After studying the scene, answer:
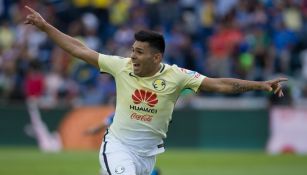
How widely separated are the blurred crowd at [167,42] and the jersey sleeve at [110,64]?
44.8 feet

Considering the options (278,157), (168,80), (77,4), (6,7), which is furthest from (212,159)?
(168,80)

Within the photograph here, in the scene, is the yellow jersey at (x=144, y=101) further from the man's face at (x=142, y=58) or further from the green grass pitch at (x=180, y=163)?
the green grass pitch at (x=180, y=163)

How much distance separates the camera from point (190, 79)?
9.66 m

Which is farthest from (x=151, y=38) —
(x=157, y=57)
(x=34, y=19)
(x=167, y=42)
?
(x=167, y=42)

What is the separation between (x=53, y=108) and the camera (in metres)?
24.0

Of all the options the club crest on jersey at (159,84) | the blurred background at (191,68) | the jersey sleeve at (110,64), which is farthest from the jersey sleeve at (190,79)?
the blurred background at (191,68)

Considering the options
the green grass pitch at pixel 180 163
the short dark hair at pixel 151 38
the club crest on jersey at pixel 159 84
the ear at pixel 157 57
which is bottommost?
the green grass pitch at pixel 180 163

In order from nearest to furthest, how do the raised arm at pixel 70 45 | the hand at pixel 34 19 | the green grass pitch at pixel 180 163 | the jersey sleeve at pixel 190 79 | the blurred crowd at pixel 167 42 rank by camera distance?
the hand at pixel 34 19
the raised arm at pixel 70 45
the jersey sleeve at pixel 190 79
the green grass pitch at pixel 180 163
the blurred crowd at pixel 167 42

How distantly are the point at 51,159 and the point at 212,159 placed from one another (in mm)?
4018

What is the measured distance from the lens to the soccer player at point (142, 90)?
952cm

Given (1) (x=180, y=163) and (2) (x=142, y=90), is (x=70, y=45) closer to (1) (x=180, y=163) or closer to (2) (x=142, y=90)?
(2) (x=142, y=90)

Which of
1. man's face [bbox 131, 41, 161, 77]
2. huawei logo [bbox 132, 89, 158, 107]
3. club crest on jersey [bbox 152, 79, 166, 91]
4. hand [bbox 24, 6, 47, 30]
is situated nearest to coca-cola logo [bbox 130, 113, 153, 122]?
huawei logo [bbox 132, 89, 158, 107]

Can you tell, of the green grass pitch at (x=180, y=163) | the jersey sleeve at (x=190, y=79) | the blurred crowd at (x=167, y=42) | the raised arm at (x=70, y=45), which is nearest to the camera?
the raised arm at (x=70, y=45)

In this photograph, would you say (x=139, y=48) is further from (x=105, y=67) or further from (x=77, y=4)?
(x=77, y=4)
